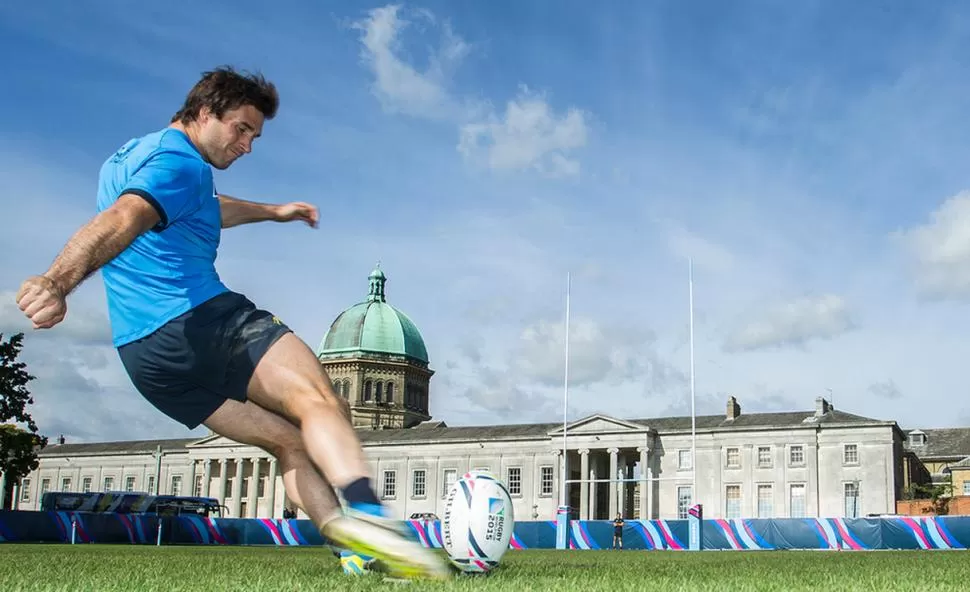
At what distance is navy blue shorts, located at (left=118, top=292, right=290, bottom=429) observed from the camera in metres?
4.51

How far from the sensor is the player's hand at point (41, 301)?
145 inches

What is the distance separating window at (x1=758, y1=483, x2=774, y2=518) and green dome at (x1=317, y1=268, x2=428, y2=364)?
45511mm

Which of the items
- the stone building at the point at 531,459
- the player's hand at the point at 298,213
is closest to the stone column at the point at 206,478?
the stone building at the point at 531,459

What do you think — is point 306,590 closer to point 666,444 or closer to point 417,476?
point 666,444

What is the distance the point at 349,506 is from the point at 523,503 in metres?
87.6

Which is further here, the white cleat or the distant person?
the distant person

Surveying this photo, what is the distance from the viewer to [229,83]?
4.82m

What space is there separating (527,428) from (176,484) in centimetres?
4175

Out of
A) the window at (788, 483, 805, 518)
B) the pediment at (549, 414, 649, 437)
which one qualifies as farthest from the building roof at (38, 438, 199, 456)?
the window at (788, 483, 805, 518)

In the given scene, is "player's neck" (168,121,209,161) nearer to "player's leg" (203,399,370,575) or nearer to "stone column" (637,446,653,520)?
"player's leg" (203,399,370,575)

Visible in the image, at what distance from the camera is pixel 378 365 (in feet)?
358

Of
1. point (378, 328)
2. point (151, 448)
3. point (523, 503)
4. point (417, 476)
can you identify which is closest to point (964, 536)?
point (523, 503)

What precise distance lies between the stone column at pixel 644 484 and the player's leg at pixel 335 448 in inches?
3163

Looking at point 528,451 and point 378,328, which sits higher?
point 378,328
